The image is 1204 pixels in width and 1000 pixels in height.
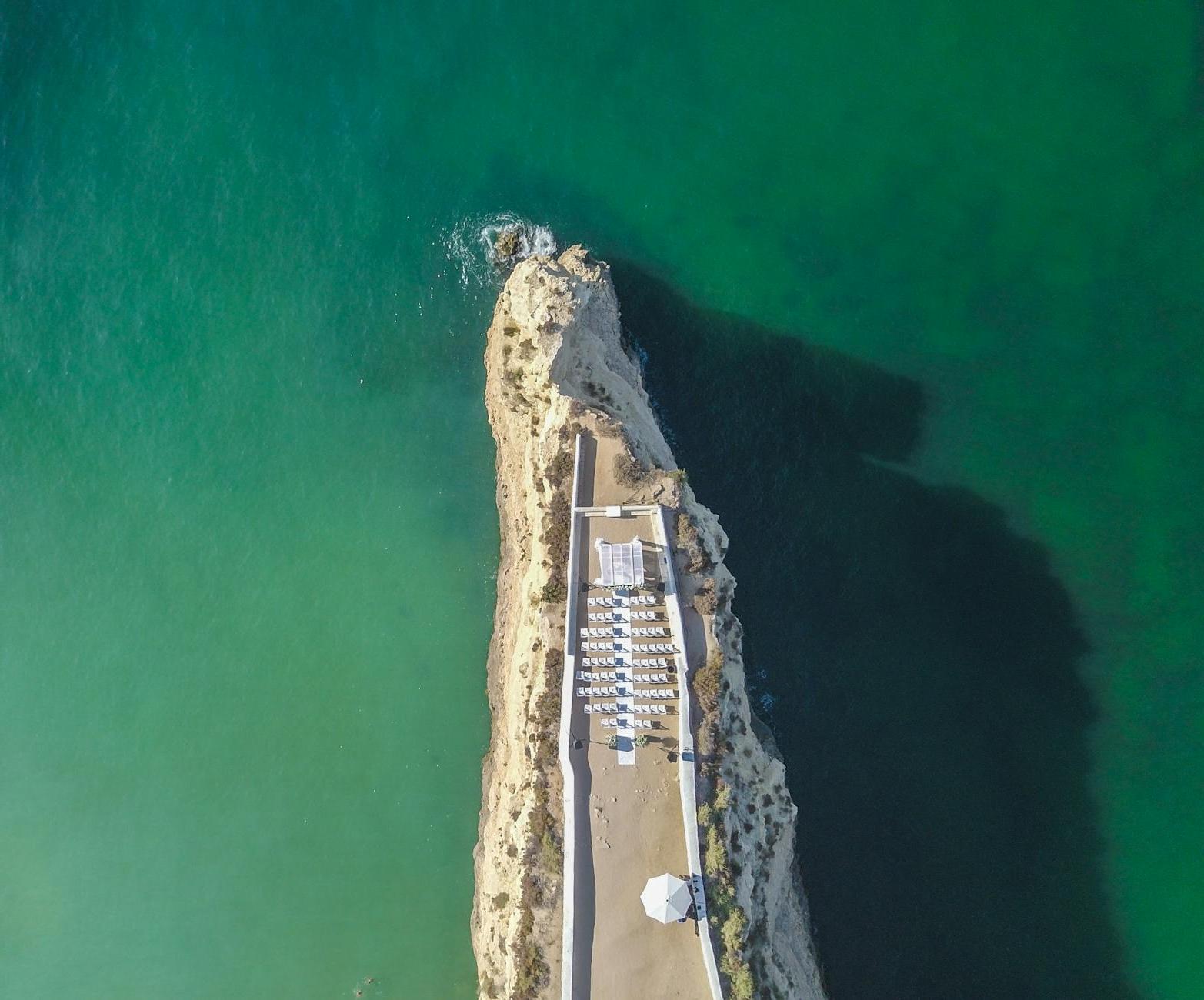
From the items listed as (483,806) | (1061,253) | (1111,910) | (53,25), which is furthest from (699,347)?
(53,25)

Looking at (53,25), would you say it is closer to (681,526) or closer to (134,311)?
(134,311)

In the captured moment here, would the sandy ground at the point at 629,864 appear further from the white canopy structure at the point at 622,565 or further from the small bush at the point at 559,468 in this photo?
the small bush at the point at 559,468

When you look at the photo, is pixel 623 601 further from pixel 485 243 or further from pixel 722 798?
pixel 485 243

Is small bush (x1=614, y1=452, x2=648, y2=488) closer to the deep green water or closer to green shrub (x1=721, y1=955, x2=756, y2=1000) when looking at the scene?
the deep green water

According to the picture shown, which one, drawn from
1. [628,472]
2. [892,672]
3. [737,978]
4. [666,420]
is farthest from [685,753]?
[666,420]

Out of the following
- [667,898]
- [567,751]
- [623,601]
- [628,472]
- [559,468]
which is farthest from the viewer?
[559,468]

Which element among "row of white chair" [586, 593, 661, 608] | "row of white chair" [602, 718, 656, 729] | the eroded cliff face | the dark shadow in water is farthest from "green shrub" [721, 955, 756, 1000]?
"row of white chair" [586, 593, 661, 608]

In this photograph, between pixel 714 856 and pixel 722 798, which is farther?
pixel 722 798
